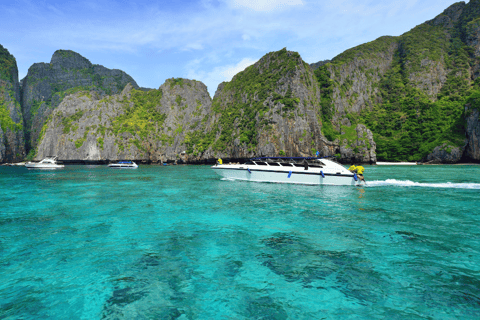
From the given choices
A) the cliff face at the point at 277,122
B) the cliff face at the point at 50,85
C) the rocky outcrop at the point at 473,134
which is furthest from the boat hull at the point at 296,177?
the cliff face at the point at 50,85

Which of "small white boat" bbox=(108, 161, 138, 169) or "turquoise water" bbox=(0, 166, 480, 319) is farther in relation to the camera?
"small white boat" bbox=(108, 161, 138, 169)

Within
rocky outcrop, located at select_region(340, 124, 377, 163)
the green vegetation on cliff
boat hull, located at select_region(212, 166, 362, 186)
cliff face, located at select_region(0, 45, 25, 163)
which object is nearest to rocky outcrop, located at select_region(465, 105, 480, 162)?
rocky outcrop, located at select_region(340, 124, 377, 163)

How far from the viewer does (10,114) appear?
153 m

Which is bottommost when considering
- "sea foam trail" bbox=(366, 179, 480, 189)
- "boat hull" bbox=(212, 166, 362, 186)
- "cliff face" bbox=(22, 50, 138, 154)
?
"sea foam trail" bbox=(366, 179, 480, 189)

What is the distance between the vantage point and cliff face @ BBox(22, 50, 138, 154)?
570ft

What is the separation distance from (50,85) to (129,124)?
103654mm

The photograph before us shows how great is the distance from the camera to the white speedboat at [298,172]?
25.9 metres

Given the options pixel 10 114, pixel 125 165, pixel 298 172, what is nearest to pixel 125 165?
pixel 125 165

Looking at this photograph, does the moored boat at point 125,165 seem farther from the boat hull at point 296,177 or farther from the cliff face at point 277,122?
the boat hull at point 296,177

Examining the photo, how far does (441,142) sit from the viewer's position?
8606 cm

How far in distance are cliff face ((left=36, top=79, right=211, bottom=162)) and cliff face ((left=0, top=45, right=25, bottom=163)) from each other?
1601cm

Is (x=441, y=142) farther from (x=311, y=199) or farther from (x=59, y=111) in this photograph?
(x=59, y=111)

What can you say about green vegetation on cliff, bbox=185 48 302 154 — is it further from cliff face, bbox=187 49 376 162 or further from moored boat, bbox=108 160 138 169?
moored boat, bbox=108 160 138 169

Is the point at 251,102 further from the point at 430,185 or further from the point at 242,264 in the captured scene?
the point at 242,264
